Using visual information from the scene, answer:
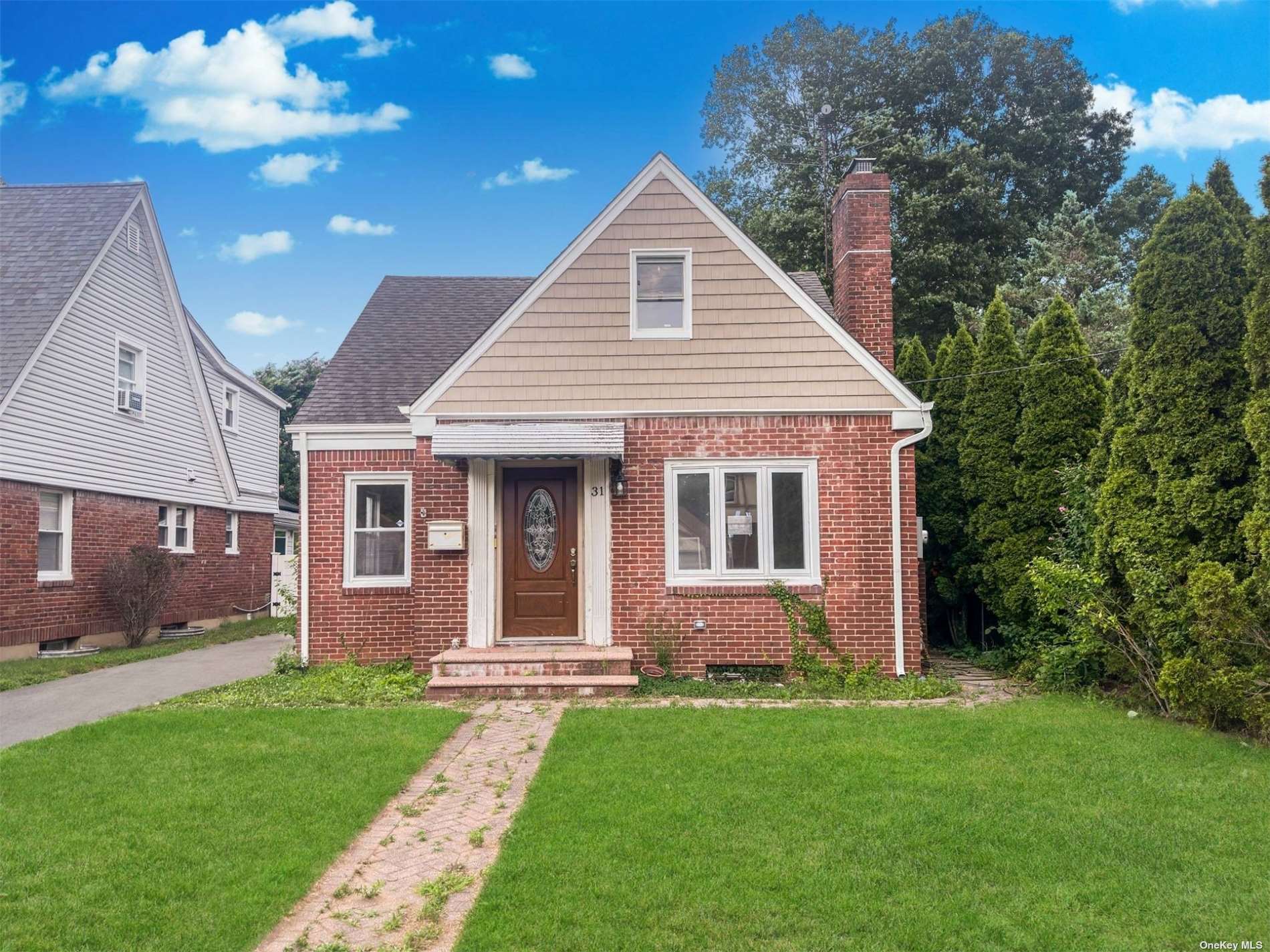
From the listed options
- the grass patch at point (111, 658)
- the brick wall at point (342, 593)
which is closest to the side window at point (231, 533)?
the grass patch at point (111, 658)

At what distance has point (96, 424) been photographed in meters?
15.0

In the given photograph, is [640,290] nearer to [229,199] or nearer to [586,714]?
[586,714]

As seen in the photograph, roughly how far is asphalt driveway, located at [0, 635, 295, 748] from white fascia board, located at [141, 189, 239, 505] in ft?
18.9

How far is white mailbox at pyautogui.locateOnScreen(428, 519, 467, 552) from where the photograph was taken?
9.95 m

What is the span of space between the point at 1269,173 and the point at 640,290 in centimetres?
616

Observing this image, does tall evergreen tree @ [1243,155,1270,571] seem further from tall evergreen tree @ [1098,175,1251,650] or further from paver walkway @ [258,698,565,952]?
paver walkway @ [258,698,565,952]

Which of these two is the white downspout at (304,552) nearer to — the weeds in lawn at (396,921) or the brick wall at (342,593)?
the brick wall at (342,593)

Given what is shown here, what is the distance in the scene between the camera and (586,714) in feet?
26.3

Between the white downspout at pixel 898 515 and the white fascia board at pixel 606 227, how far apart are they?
5.9 inches

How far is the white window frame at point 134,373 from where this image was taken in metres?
15.6

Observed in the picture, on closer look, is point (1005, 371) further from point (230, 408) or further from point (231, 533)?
point (230, 408)

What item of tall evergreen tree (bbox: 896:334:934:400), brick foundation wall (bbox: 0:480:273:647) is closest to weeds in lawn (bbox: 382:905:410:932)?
brick foundation wall (bbox: 0:480:273:647)

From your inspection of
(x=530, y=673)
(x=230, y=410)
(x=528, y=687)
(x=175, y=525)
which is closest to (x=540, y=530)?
(x=530, y=673)

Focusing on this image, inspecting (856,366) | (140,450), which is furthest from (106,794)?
(140,450)
